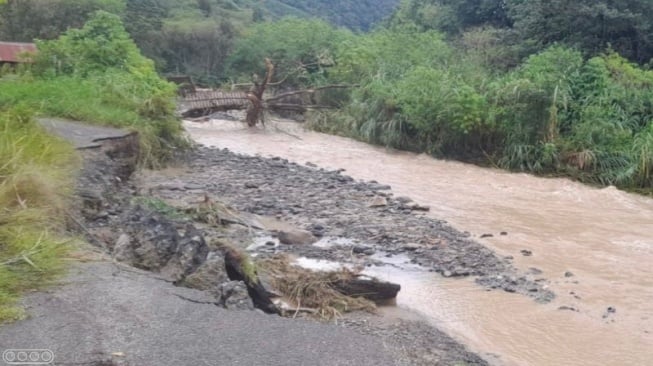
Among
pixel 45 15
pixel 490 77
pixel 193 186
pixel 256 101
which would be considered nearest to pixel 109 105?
pixel 193 186

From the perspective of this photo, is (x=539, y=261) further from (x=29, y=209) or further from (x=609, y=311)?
(x=29, y=209)

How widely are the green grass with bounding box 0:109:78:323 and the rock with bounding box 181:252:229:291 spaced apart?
949 millimetres

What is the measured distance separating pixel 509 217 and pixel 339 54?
52.9ft

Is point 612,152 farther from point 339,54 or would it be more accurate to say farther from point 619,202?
point 339,54

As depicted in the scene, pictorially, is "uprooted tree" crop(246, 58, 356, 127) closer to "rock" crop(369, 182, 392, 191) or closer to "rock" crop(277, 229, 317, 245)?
"rock" crop(369, 182, 392, 191)

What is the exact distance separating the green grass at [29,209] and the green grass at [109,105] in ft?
10.9

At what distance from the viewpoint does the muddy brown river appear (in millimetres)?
6590

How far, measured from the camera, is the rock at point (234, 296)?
512 cm

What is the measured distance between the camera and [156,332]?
4.19m

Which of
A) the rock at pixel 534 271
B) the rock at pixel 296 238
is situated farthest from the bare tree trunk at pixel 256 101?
the rock at pixel 534 271

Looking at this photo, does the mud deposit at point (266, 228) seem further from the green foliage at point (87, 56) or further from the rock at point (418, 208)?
the green foliage at point (87, 56)

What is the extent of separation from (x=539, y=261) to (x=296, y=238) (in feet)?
10.4

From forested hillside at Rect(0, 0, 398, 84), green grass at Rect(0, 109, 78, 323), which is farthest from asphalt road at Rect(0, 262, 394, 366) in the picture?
forested hillside at Rect(0, 0, 398, 84)

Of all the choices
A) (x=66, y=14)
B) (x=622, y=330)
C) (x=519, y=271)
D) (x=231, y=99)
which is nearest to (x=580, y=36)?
(x=231, y=99)
